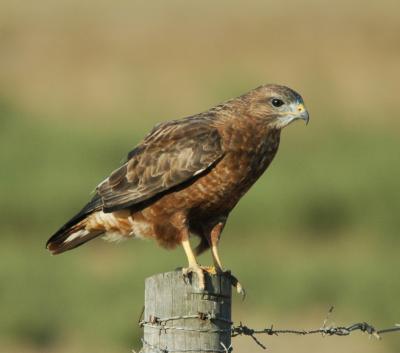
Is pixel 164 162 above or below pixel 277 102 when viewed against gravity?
below

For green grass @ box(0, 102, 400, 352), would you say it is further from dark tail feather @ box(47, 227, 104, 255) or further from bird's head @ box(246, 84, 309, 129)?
bird's head @ box(246, 84, 309, 129)

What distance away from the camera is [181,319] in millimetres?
4891

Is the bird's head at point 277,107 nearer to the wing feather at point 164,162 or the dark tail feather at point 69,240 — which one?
the wing feather at point 164,162

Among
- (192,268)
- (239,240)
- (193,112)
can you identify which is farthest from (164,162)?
(193,112)

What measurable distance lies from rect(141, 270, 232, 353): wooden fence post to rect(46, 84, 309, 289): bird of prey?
1504 millimetres

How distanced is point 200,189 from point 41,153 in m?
10.7

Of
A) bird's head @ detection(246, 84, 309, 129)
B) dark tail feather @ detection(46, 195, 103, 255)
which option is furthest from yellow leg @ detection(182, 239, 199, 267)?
bird's head @ detection(246, 84, 309, 129)

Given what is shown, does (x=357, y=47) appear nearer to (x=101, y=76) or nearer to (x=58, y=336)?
(x=101, y=76)

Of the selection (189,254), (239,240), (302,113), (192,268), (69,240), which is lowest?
(192,268)

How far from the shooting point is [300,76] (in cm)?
2339

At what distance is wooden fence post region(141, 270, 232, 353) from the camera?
16.0 feet

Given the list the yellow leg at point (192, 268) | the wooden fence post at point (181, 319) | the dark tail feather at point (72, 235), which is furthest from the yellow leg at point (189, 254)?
the wooden fence post at point (181, 319)

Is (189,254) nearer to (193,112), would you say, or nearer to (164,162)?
(164,162)

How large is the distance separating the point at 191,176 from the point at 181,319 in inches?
73.3
